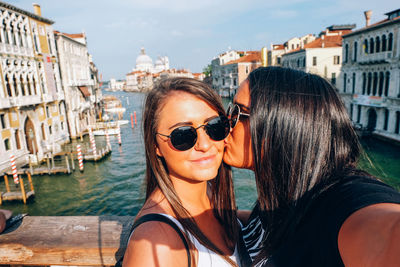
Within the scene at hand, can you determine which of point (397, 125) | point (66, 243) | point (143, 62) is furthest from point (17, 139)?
point (143, 62)

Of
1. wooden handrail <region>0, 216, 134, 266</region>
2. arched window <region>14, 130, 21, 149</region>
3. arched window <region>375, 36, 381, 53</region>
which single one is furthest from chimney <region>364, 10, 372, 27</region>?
arched window <region>14, 130, 21, 149</region>

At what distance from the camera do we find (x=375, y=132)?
623 inches

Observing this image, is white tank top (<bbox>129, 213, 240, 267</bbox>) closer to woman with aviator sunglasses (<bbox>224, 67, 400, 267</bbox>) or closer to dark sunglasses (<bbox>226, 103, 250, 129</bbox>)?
woman with aviator sunglasses (<bbox>224, 67, 400, 267</bbox>)

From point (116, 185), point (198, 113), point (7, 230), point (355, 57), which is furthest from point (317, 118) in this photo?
point (355, 57)

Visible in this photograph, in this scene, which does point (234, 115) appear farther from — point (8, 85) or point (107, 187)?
point (8, 85)

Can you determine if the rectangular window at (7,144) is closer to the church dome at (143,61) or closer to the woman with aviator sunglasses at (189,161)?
the woman with aviator sunglasses at (189,161)

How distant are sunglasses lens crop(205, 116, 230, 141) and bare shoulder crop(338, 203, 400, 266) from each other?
27.4 inches

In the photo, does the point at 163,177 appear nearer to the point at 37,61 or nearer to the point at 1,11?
the point at 1,11

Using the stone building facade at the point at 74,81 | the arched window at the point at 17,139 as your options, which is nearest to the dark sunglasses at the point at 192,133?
the arched window at the point at 17,139

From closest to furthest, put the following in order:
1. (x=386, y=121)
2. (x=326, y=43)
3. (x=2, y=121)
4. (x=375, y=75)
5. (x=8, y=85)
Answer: (x=2, y=121), (x=8, y=85), (x=386, y=121), (x=375, y=75), (x=326, y=43)

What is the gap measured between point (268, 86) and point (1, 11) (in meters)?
16.8

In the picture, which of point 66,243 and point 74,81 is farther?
point 74,81

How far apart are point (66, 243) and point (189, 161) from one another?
2.71 feet

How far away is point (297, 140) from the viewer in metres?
1.02
